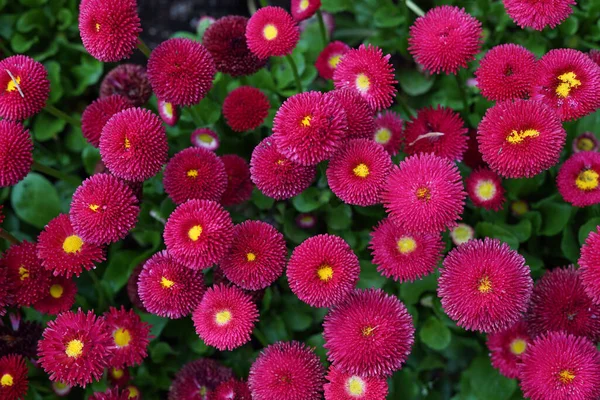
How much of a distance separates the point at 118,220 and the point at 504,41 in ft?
5.00

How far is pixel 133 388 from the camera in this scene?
1768 mm

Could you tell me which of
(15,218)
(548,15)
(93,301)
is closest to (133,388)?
(93,301)

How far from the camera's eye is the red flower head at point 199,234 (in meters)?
1.37

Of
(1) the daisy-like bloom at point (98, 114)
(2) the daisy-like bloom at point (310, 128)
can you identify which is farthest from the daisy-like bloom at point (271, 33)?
(1) the daisy-like bloom at point (98, 114)

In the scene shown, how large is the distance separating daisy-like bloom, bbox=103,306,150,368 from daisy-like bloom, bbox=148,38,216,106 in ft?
1.92

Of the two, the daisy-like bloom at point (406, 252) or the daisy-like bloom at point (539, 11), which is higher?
the daisy-like bloom at point (539, 11)

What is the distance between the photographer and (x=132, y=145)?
1430mm

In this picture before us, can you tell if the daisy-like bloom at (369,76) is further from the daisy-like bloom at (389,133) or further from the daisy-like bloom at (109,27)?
the daisy-like bloom at (109,27)

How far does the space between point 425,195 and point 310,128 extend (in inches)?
11.8

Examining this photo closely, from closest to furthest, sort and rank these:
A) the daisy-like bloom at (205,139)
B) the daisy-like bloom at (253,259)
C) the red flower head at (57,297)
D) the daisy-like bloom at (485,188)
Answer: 1. the daisy-like bloom at (253,259)
2. the red flower head at (57,297)
3. the daisy-like bloom at (485,188)
4. the daisy-like bloom at (205,139)

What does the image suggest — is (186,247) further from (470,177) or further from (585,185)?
(585,185)

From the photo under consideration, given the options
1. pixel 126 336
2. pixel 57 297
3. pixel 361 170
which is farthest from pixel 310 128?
pixel 57 297

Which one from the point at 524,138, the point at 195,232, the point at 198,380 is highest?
the point at 524,138

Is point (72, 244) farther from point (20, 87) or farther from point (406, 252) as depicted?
point (406, 252)
